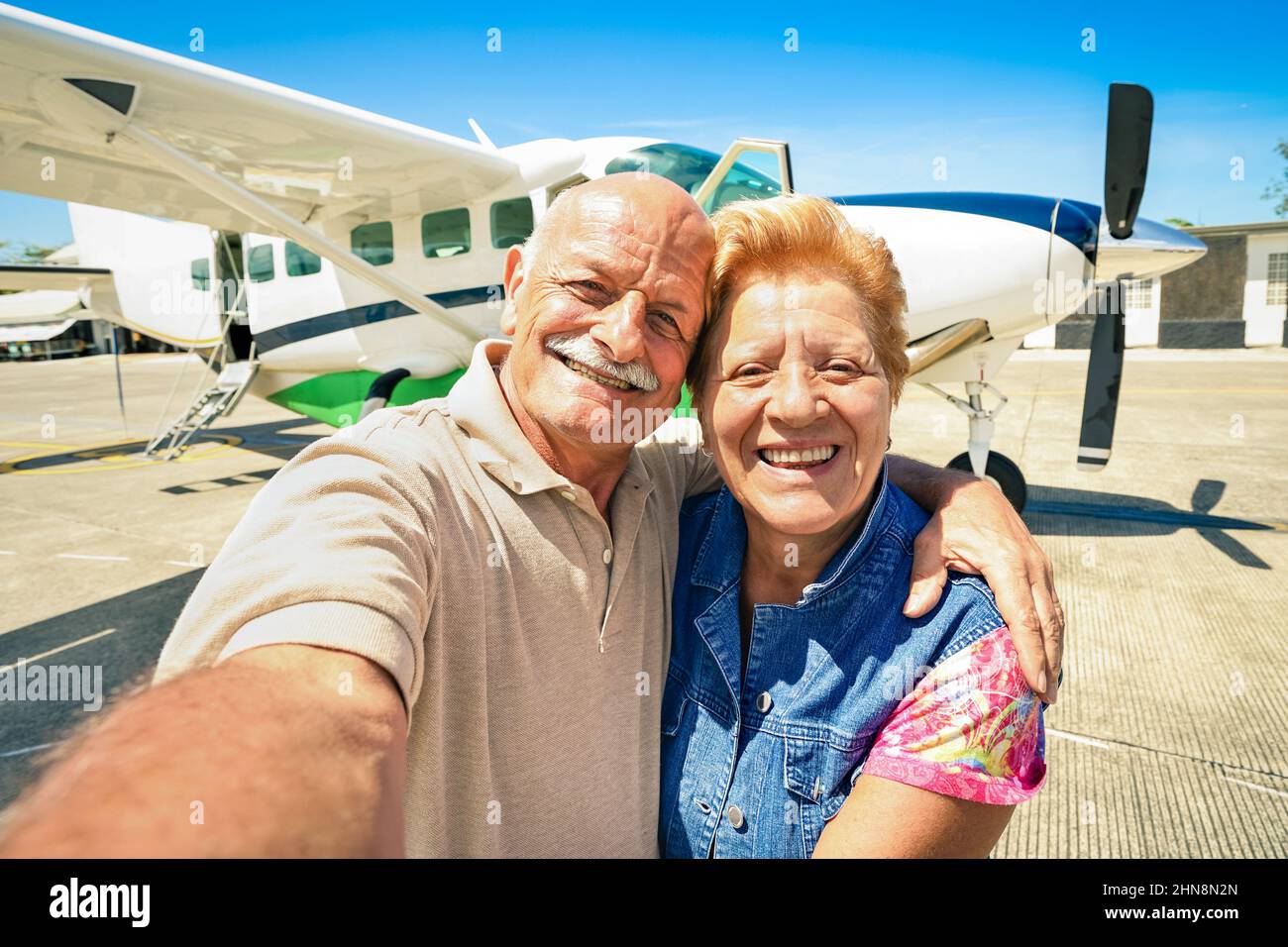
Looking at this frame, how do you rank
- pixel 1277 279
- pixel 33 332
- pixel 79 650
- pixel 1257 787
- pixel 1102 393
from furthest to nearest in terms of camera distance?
1. pixel 33 332
2. pixel 1277 279
3. pixel 1102 393
4. pixel 79 650
5. pixel 1257 787

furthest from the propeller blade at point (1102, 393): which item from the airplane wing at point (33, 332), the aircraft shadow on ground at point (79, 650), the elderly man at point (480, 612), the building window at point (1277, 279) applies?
the airplane wing at point (33, 332)

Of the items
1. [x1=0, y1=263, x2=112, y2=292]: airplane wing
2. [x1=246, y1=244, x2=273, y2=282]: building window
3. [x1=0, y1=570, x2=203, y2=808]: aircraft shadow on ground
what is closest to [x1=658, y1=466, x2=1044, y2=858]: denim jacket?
[x1=0, y1=570, x2=203, y2=808]: aircraft shadow on ground

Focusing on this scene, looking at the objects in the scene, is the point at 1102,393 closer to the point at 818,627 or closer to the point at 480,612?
the point at 818,627

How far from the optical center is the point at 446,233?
664 centimetres

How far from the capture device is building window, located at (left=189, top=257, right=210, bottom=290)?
9922 mm

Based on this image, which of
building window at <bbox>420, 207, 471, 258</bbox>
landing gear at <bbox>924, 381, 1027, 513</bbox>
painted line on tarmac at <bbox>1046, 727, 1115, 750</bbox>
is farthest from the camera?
building window at <bbox>420, 207, 471, 258</bbox>

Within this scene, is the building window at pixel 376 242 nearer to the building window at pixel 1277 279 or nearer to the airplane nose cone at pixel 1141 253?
the airplane nose cone at pixel 1141 253

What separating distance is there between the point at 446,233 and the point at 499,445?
20.0 feet

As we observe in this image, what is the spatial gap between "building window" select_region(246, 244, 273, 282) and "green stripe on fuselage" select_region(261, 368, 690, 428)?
1.29 m

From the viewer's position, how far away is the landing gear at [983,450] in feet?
18.0

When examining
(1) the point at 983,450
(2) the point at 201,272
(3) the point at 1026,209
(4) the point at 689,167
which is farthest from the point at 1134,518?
(2) the point at 201,272

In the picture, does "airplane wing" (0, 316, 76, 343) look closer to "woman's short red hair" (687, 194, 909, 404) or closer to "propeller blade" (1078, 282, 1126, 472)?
"propeller blade" (1078, 282, 1126, 472)
